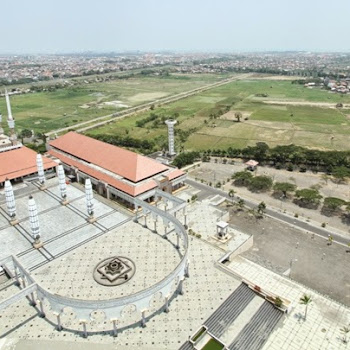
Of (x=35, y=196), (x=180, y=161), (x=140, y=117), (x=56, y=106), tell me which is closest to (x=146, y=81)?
(x=56, y=106)

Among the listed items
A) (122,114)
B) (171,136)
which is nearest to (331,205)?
(171,136)

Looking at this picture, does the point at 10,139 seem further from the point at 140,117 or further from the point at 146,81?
the point at 146,81

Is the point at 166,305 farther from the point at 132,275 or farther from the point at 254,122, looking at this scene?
the point at 254,122

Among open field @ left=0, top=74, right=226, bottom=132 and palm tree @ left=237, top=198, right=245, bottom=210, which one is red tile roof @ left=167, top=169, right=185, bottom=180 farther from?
open field @ left=0, top=74, right=226, bottom=132

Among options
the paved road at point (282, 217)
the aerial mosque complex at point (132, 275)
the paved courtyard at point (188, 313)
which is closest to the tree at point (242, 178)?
the paved road at point (282, 217)

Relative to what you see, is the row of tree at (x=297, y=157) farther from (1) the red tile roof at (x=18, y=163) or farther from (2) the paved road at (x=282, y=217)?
(1) the red tile roof at (x=18, y=163)

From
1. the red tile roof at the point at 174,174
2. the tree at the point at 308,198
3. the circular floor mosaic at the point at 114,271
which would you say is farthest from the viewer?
the red tile roof at the point at 174,174
